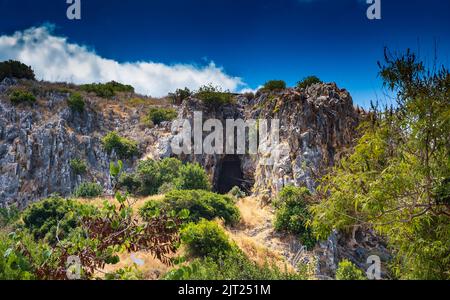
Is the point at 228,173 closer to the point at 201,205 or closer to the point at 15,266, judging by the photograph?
the point at 201,205

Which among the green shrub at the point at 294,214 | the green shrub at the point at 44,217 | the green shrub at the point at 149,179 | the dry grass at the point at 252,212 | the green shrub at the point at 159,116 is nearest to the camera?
the green shrub at the point at 294,214

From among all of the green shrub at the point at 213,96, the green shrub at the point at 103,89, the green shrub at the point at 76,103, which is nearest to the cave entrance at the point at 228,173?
the green shrub at the point at 213,96

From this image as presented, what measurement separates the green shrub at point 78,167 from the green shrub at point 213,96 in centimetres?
1111

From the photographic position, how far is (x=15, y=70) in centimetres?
4034

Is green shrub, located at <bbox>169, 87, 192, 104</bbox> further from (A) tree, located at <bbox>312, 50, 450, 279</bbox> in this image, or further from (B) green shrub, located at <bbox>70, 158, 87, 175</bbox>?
(A) tree, located at <bbox>312, 50, 450, 279</bbox>

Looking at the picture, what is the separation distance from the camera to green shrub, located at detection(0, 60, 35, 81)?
1546 inches

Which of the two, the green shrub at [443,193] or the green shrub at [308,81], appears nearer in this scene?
the green shrub at [443,193]

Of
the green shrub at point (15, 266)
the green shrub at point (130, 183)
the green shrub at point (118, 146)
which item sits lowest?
the green shrub at point (130, 183)

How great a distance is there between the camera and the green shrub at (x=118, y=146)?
3212cm

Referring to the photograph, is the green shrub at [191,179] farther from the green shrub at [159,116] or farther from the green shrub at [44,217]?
the green shrub at [159,116]

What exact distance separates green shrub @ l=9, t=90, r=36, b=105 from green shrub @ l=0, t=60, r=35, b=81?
6807 mm

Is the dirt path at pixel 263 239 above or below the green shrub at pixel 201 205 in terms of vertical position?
below
